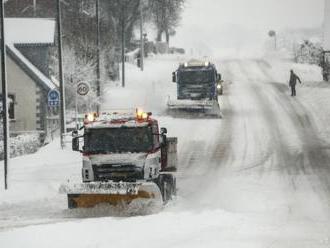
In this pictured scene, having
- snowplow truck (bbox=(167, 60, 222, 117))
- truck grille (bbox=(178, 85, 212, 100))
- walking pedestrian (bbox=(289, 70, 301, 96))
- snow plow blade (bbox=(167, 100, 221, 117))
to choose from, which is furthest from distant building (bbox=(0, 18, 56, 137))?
walking pedestrian (bbox=(289, 70, 301, 96))

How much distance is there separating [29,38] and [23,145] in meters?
7.64

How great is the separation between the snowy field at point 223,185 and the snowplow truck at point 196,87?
1.14 meters

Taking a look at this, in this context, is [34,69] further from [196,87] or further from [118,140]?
[118,140]

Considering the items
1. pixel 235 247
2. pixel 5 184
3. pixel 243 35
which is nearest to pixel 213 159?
pixel 5 184

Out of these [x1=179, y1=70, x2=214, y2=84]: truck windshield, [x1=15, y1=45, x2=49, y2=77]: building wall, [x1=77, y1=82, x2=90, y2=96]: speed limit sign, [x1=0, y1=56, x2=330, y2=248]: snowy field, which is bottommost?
[x1=0, y1=56, x2=330, y2=248]: snowy field

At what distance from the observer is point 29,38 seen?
4028 cm

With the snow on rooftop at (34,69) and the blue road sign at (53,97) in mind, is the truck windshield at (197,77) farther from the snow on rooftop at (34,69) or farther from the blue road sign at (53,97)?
the blue road sign at (53,97)

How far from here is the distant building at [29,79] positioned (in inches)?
1563

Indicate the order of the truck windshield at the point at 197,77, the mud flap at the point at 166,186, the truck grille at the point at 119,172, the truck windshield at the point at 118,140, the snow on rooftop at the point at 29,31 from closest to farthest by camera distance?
the truck grille at the point at 119,172
the truck windshield at the point at 118,140
the mud flap at the point at 166,186
the truck windshield at the point at 197,77
the snow on rooftop at the point at 29,31

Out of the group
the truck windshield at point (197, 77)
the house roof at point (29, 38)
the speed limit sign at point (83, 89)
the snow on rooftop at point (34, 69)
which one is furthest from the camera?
the truck windshield at point (197, 77)

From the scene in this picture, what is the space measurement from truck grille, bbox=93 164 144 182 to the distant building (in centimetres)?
2116

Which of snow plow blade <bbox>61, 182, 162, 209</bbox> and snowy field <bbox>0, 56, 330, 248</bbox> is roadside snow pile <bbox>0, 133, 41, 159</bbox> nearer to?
snowy field <bbox>0, 56, 330, 248</bbox>

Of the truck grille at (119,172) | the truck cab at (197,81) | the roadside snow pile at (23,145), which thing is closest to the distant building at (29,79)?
the roadside snow pile at (23,145)

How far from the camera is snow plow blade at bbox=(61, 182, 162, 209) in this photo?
1819 centimetres
